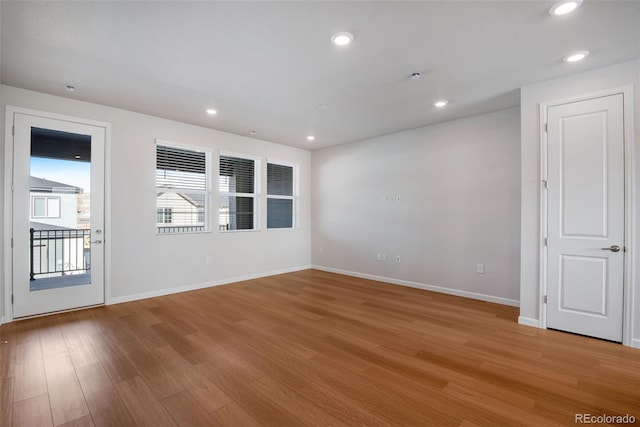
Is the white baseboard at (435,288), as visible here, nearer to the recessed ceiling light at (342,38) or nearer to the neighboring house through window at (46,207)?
the recessed ceiling light at (342,38)

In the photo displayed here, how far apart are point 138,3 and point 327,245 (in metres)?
→ 5.17

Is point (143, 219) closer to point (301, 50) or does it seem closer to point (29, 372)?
point (29, 372)

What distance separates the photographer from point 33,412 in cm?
183

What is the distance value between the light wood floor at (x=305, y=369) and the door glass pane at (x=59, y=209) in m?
0.58

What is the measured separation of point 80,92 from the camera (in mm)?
3494

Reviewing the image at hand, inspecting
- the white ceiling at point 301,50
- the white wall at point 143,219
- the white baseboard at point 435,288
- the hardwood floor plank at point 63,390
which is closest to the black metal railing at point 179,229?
the white wall at point 143,219

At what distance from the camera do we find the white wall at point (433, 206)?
4.06m

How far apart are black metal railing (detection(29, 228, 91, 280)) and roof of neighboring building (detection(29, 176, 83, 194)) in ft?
1.65

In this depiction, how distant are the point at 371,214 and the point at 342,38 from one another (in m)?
3.70

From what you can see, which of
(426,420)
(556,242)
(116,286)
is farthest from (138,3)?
(556,242)

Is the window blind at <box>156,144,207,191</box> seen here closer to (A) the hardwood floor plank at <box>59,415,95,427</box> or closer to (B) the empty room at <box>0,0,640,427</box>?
(B) the empty room at <box>0,0,640,427</box>

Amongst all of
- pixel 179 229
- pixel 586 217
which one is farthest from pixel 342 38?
pixel 179 229

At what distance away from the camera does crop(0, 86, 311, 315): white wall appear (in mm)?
3889

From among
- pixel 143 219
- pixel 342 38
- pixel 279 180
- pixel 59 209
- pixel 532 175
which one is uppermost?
pixel 342 38
